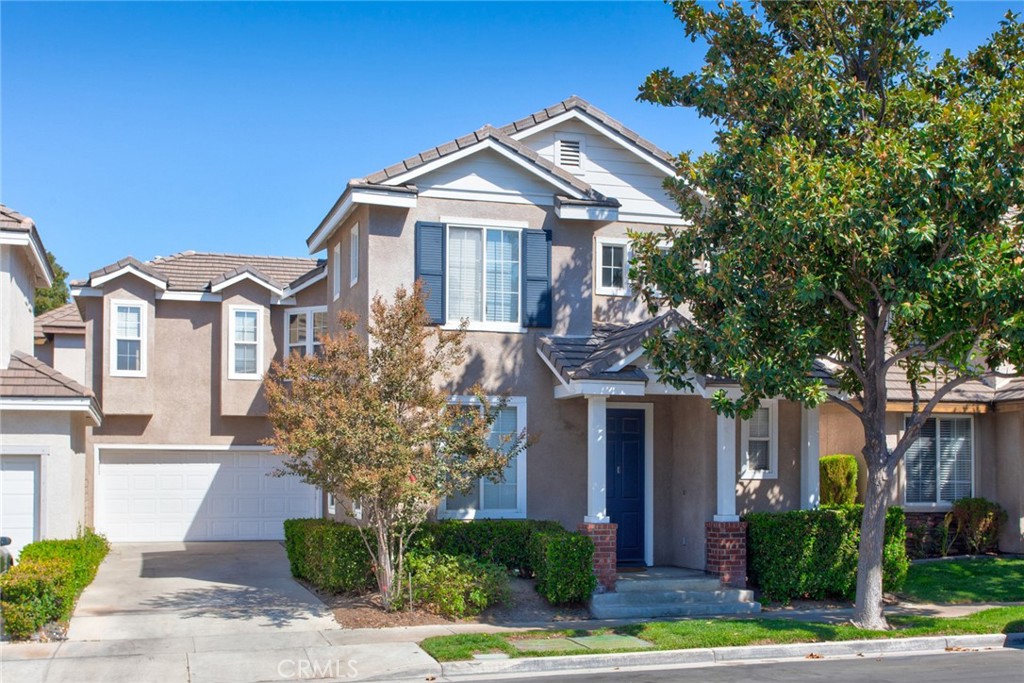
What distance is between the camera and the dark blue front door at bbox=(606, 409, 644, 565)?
57.6 feet

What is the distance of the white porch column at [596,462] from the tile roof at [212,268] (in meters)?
10.3

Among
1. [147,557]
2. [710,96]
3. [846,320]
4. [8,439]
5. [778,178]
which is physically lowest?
[147,557]

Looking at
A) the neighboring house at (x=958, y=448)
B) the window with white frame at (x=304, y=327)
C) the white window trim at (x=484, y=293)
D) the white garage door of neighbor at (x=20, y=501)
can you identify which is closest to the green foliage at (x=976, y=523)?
the neighboring house at (x=958, y=448)

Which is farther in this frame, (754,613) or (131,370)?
(131,370)

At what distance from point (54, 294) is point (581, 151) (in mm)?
34266

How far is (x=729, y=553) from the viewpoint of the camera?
1611 centimetres

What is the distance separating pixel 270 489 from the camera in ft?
85.1

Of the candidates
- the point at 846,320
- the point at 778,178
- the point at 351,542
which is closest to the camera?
the point at 778,178

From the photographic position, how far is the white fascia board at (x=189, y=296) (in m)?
25.0

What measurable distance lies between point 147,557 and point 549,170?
11.7 metres

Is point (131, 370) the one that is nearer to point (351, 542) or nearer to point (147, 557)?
point (147, 557)

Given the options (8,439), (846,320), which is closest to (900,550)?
(846,320)

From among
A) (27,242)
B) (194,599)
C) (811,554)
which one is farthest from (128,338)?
(811,554)

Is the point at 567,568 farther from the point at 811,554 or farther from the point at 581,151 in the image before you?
the point at 581,151
